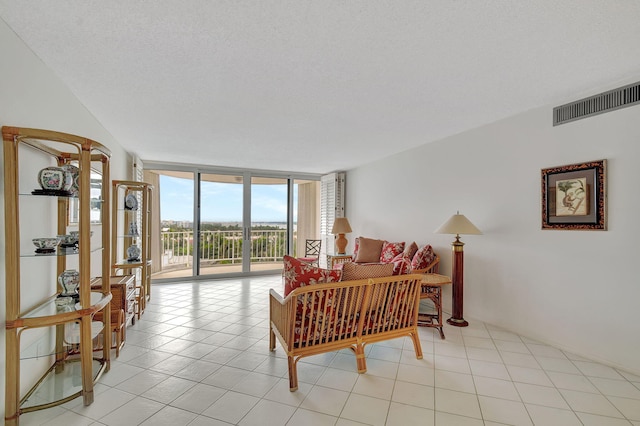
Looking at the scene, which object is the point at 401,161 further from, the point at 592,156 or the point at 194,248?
the point at 194,248

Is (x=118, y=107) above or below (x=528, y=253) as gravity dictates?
above

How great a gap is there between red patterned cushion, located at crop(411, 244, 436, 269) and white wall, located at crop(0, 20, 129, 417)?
12.7 ft

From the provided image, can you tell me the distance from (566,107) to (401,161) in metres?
2.44

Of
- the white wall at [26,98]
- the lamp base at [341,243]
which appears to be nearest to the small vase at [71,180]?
the white wall at [26,98]

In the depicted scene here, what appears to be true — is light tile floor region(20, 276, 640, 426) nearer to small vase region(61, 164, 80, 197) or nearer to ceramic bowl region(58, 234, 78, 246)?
ceramic bowl region(58, 234, 78, 246)

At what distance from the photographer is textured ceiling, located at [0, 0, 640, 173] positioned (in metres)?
1.65

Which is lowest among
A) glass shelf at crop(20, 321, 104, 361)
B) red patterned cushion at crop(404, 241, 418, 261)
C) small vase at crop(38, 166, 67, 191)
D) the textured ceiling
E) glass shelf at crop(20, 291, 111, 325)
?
glass shelf at crop(20, 321, 104, 361)

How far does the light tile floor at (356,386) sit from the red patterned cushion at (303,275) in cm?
78

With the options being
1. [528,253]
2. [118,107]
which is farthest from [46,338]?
[528,253]

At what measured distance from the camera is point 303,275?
7.84 feet

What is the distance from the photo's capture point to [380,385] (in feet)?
7.54

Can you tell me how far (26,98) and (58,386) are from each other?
6.91 feet

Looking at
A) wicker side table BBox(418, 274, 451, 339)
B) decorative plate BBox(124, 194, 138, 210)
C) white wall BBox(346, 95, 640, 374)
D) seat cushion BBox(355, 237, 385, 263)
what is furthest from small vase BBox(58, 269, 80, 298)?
white wall BBox(346, 95, 640, 374)

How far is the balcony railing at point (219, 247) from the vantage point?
6.74 metres
